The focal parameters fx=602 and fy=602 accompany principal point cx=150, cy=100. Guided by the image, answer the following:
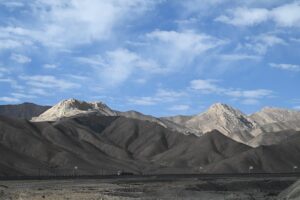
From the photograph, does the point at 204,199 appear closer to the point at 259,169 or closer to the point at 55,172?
the point at 55,172

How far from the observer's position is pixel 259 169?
19038 centimetres

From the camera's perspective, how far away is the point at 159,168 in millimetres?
199250

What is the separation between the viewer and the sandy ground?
57.1 meters

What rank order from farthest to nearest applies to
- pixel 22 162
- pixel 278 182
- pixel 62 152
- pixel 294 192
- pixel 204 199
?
pixel 62 152 < pixel 22 162 < pixel 278 182 < pixel 204 199 < pixel 294 192

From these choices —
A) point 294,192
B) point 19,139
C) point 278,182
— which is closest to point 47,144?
point 19,139

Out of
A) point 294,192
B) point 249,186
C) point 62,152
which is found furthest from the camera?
point 62,152

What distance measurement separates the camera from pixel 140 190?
68.9 meters

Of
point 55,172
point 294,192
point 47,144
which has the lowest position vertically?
point 294,192

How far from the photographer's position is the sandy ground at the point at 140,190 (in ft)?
187

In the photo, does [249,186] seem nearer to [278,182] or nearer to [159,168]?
[278,182]

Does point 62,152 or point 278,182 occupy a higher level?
point 62,152

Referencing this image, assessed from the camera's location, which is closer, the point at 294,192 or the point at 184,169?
the point at 294,192

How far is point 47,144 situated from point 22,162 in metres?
43.7

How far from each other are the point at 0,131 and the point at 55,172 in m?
45.5
